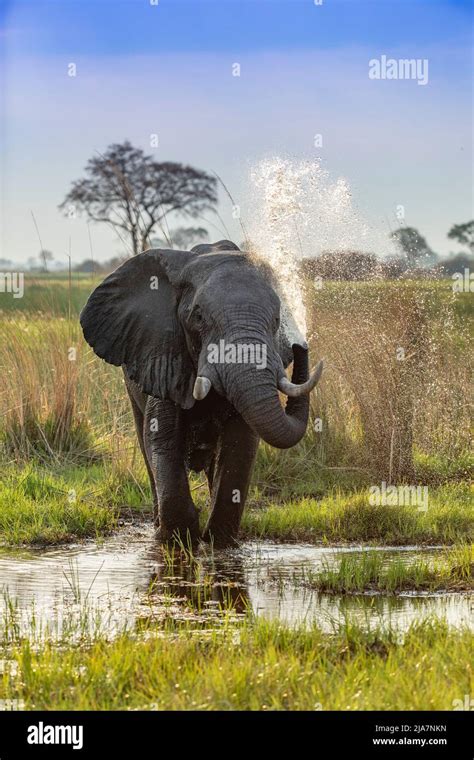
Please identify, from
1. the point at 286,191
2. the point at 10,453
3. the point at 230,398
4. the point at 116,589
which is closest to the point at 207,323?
the point at 230,398

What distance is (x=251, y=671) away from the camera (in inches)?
240

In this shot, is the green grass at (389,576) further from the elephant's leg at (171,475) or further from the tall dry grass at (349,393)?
the tall dry grass at (349,393)

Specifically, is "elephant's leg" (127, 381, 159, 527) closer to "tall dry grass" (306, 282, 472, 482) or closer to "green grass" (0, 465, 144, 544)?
"green grass" (0, 465, 144, 544)

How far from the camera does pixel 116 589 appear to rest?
27.7 feet

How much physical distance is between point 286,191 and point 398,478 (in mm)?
2542

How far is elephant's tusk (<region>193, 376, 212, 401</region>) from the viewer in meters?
8.57

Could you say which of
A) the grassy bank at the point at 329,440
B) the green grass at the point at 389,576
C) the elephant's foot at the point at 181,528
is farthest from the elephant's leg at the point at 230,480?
the green grass at the point at 389,576

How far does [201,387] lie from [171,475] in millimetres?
1194

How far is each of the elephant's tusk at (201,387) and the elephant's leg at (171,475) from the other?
108 centimetres

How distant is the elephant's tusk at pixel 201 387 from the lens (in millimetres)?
8570
